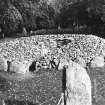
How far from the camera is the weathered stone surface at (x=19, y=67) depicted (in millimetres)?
19328

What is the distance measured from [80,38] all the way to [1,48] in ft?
18.2

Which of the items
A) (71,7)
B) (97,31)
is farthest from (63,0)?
(97,31)

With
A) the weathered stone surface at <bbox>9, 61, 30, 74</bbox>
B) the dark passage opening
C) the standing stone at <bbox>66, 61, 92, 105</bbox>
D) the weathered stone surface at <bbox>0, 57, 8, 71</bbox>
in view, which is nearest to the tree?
the weathered stone surface at <bbox>0, 57, 8, 71</bbox>

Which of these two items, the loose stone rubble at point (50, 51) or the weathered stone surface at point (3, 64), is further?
the weathered stone surface at point (3, 64)

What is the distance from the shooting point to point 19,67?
19.4 m

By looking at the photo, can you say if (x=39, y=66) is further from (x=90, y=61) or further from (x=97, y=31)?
(x=97, y=31)

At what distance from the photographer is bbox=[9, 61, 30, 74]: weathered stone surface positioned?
19.3 meters

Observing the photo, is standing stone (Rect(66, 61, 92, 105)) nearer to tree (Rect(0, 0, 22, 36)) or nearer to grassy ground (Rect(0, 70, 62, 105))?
grassy ground (Rect(0, 70, 62, 105))

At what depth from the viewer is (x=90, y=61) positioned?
19.4 m

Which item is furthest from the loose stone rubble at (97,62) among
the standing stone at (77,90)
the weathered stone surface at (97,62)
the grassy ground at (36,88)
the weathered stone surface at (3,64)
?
the standing stone at (77,90)

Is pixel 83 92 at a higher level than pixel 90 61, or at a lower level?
higher

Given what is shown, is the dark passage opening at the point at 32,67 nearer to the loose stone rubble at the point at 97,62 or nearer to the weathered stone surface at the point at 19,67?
the weathered stone surface at the point at 19,67

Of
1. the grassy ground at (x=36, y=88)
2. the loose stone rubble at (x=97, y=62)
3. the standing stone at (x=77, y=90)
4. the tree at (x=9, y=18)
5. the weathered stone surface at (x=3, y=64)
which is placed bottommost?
the grassy ground at (x=36, y=88)

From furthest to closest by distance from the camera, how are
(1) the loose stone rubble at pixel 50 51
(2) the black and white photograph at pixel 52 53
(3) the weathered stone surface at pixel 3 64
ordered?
(3) the weathered stone surface at pixel 3 64 → (1) the loose stone rubble at pixel 50 51 → (2) the black and white photograph at pixel 52 53
